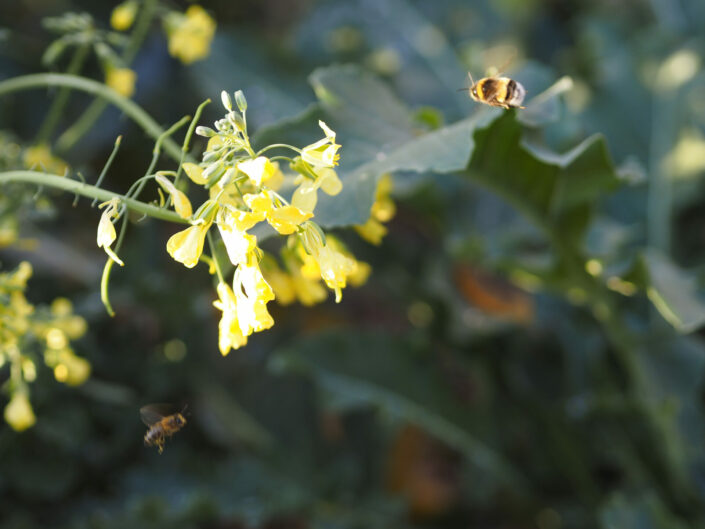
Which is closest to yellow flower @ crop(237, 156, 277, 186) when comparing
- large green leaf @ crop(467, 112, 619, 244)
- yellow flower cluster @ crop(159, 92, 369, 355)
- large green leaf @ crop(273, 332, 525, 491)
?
yellow flower cluster @ crop(159, 92, 369, 355)

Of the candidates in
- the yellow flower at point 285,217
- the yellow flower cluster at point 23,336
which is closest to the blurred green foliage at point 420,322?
the yellow flower cluster at point 23,336

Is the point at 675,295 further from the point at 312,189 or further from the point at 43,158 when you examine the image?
the point at 43,158

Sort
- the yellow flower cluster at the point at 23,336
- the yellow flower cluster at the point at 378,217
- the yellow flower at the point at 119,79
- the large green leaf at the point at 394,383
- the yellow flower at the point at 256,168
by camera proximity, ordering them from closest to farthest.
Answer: the yellow flower at the point at 256,168 < the yellow flower cluster at the point at 23,336 < the yellow flower cluster at the point at 378,217 < the yellow flower at the point at 119,79 < the large green leaf at the point at 394,383

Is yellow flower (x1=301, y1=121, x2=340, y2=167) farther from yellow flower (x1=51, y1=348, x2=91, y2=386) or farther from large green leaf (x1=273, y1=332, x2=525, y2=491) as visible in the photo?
large green leaf (x1=273, y1=332, x2=525, y2=491)

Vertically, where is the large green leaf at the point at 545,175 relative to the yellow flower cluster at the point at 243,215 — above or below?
below

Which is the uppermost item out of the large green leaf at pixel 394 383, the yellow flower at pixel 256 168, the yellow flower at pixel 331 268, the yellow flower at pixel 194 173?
the yellow flower at pixel 256 168

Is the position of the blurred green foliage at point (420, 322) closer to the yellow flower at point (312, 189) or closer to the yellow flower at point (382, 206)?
the yellow flower at point (382, 206)
